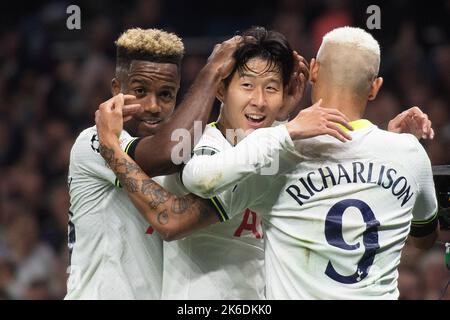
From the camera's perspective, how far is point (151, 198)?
10.6ft

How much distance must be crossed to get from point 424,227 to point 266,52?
36.3 inches

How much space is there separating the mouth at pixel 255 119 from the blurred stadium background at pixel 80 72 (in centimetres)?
297

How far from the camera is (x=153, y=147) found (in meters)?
3.31

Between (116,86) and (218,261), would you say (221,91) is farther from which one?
(218,261)

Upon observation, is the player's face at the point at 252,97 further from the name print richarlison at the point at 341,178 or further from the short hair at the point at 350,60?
the name print richarlison at the point at 341,178

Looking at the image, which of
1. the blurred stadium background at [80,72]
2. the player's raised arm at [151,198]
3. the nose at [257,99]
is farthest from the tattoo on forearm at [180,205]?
the blurred stadium background at [80,72]

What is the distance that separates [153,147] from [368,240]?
33.8 inches

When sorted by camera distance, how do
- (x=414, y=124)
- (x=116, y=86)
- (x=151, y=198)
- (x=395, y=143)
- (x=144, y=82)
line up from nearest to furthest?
1. (x=395, y=143)
2. (x=151, y=198)
3. (x=414, y=124)
4. (x=144, y=82)
5. (x=116, y=86)

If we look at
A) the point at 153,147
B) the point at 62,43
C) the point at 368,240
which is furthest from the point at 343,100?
the point at 62,43

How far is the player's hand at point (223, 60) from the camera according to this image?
3430 mm

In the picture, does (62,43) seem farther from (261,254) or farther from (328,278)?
(328,278)

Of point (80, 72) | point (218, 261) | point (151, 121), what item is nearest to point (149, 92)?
point (151, 121)

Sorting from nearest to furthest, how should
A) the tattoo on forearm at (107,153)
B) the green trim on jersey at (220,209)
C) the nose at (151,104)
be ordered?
the green trim on jersey at (220,209) < the tattoo on forearm at (107,153) < the nose at (151,104)

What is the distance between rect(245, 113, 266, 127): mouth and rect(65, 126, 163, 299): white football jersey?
50 centimetres
